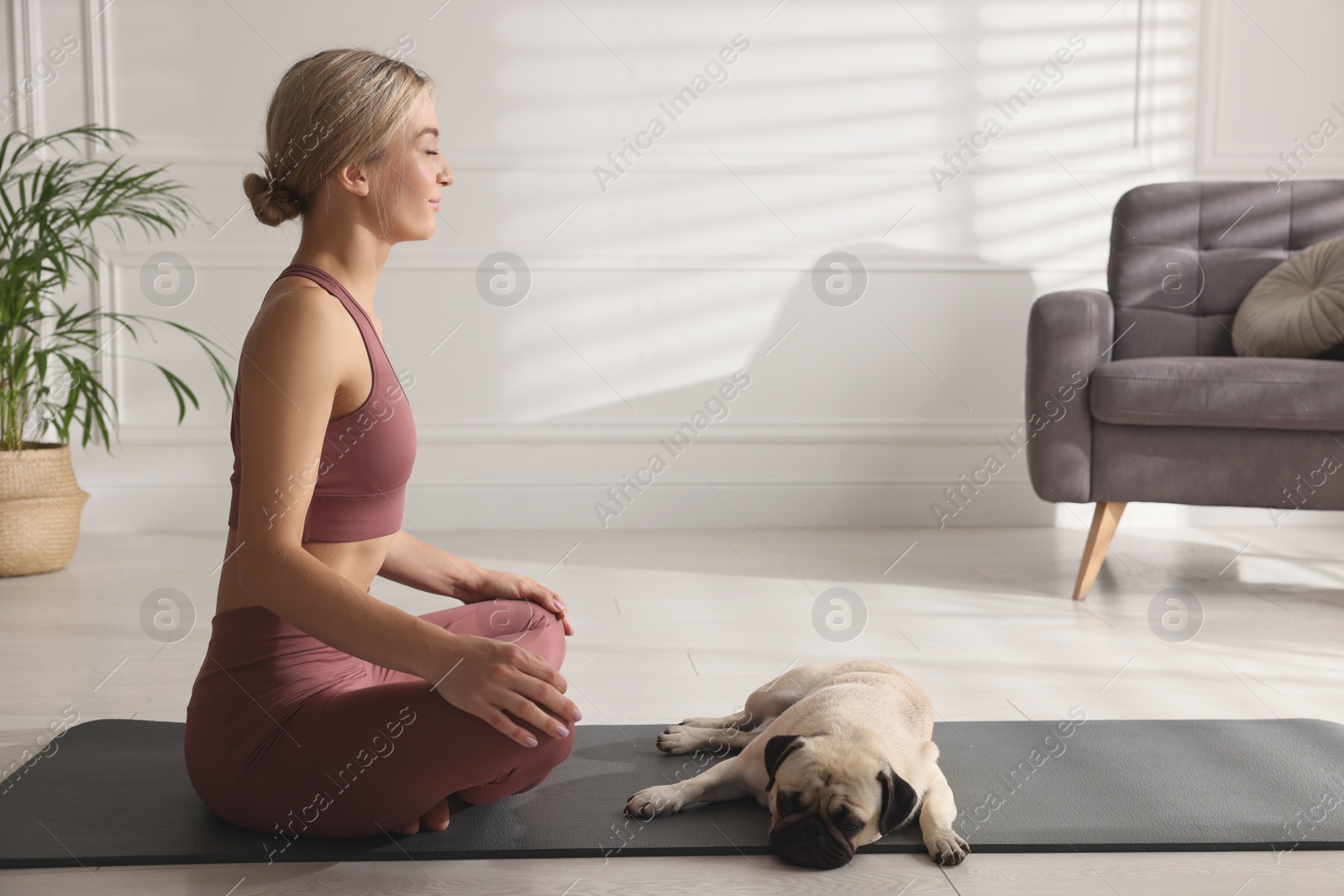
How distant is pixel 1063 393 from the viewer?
9.62 ft

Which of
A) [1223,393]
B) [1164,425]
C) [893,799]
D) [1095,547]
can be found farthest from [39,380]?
[1223,393]

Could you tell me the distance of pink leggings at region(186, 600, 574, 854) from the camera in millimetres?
1344

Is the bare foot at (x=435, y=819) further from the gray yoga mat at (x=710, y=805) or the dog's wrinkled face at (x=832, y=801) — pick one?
the dog's wrinkled face at (x=832, y=801)

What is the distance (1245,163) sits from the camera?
394 cm

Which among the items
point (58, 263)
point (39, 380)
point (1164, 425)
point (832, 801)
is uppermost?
point (58, 263)

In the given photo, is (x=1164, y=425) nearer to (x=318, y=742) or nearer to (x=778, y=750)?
(x=778, y=750)

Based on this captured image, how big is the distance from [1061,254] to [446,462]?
226 cm

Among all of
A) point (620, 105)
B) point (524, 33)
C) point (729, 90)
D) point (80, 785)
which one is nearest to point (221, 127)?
point (524, 33)

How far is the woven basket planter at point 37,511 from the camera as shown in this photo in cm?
302

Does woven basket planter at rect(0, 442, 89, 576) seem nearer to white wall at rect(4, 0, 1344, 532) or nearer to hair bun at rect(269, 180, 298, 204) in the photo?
white wall at rect(4, 0, 1344, 532)

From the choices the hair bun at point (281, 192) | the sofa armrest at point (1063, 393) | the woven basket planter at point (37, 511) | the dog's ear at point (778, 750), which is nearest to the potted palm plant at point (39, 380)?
the woven basket planter at point (37, 511)

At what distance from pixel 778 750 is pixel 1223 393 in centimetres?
190

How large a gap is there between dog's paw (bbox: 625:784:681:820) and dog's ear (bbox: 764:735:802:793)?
17 cm

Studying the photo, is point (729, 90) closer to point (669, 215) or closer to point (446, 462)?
point (669, 215)
